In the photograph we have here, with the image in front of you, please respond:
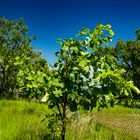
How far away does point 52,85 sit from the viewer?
701 cm

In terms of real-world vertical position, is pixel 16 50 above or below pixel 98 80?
above

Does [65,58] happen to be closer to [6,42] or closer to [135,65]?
[6,42]

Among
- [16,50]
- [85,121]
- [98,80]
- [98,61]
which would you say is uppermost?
[16,50]

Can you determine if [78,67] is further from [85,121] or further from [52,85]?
[85,121]

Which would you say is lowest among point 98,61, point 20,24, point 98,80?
point 98,80

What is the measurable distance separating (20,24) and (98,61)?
2833 centimetres

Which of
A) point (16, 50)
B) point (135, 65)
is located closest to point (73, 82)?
point (16, 50)

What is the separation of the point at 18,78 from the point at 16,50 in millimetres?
25194

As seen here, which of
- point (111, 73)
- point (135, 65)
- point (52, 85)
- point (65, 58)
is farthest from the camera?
point (135, 65)

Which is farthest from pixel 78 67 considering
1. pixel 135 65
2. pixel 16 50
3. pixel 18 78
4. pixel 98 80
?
pixel 135 65

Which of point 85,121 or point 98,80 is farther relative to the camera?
point 85,121

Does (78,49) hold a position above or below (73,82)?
above

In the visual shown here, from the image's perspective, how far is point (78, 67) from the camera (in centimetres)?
725

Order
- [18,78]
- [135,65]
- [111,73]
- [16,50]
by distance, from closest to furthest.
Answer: [111,73], [18,78], [16,50], [135,65]
